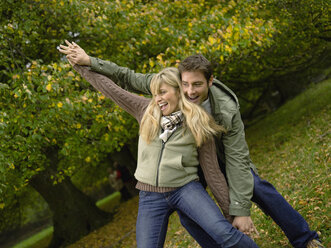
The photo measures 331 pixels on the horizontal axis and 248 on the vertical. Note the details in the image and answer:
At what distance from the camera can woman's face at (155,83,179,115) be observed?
289 cm

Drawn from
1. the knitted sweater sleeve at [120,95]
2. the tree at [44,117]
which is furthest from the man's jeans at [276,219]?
the tree at [44,117]

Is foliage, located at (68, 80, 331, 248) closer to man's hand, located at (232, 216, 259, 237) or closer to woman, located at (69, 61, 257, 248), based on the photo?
man's hand, located at (232, 216, 259, 237)

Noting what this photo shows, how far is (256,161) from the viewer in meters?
10.1

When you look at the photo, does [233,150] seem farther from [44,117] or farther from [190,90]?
[44,117]

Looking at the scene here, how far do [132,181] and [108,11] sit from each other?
359 inches

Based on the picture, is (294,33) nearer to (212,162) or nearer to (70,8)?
(70,8)

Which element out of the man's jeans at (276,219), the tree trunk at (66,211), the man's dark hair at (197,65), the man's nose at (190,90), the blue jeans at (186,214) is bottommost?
the tree trunk at (66,211)

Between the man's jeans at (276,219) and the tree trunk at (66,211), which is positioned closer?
the man's jeans at (276,219)

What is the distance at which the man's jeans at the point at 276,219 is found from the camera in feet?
10.2

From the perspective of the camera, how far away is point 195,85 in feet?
9.66

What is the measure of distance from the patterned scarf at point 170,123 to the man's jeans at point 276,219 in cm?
84

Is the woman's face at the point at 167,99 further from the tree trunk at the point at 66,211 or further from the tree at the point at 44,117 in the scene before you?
the tree trunk at the point at 66,211

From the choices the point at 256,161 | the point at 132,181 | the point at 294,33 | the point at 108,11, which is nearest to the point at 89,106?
the point at 108,11

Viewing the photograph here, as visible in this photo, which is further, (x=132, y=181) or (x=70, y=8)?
(x=132, y=181)
